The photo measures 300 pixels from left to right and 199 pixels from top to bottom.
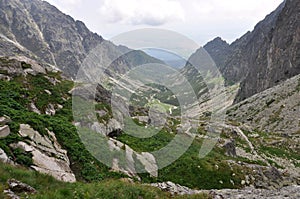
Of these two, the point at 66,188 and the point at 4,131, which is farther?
the point at 4,131

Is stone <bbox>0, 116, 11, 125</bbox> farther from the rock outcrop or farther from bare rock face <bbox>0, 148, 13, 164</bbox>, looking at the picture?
the rock outcrop

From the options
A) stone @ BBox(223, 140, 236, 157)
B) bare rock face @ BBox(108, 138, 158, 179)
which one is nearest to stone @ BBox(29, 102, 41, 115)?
bare rock face @ BBox(108, 138, 158, 179)

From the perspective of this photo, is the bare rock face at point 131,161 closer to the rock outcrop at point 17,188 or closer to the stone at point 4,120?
the stone at point 4,120

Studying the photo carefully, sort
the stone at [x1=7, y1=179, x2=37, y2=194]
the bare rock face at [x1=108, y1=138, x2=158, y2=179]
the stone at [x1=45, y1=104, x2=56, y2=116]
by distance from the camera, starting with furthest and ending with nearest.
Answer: the stone at [x1=45, y1=104, x2=56, y2=116] → the bare rock face at [x1=108, y1=138, x2=158, y2=179] → the stone at [x1=7, y1=179, x2=37, y2=194]

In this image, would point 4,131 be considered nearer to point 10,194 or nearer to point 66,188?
point 66,188

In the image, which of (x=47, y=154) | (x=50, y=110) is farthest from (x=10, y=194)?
(x=50, y=110)

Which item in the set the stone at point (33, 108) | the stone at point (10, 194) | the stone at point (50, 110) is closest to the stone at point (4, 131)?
the stone at point (10, 194)

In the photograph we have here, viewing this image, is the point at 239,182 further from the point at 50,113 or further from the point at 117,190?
the point at 50,113

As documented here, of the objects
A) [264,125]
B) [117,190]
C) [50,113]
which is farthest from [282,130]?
[117,190]
